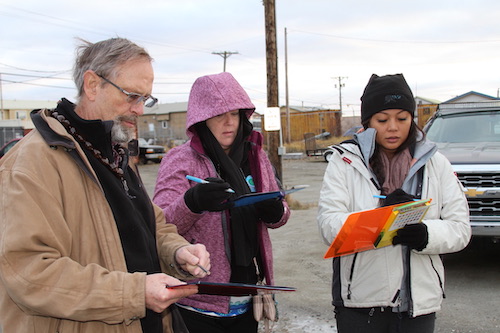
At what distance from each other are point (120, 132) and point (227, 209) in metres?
0.77

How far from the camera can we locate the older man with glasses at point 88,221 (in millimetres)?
1509

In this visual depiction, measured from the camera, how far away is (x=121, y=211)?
6.03 ft

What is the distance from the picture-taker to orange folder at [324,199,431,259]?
2.18 metres

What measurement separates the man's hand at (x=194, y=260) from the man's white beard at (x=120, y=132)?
1.79ft

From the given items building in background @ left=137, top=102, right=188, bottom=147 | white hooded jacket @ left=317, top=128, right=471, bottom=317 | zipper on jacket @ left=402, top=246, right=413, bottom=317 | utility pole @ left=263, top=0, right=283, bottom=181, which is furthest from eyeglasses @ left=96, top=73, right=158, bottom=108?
building in background @ left=137, top=102, right=188, bottom=147

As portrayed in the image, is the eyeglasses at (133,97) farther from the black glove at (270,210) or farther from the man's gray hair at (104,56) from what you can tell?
the black glove at (270,210)

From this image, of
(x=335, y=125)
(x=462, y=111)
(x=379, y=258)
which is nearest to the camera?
(x=379, y=258)

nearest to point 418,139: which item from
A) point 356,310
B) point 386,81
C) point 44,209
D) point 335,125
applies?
point 386,81

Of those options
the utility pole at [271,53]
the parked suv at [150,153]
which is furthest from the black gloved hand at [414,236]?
the parked suv at [150,153]

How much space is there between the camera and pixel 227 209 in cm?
248

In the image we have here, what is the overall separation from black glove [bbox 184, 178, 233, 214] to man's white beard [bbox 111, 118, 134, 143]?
18.7 inches

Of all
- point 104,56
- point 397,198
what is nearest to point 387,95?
point 397,198

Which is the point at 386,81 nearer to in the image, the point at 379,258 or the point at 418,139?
the point at 418,139

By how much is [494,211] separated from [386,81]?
3414 millimetres
